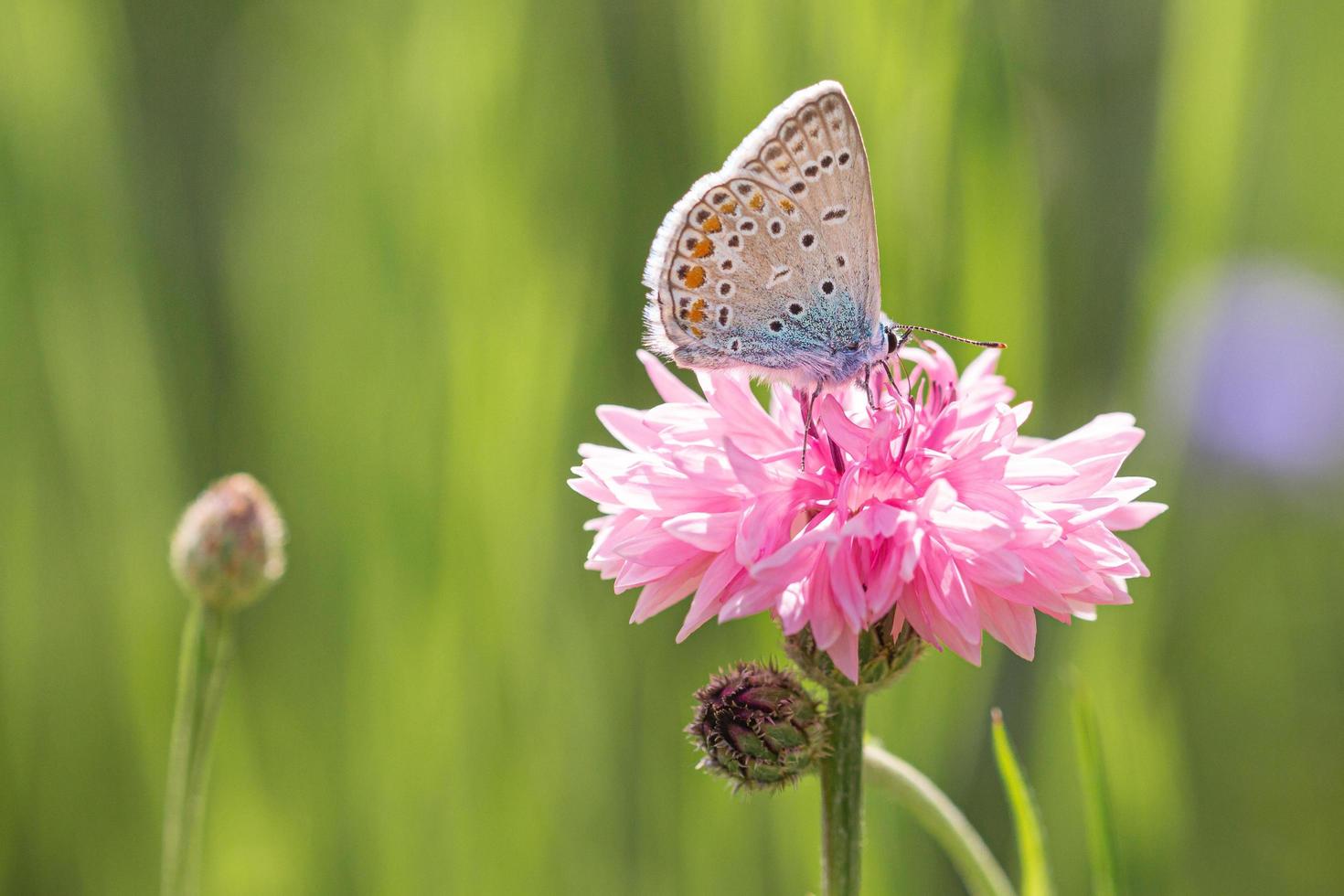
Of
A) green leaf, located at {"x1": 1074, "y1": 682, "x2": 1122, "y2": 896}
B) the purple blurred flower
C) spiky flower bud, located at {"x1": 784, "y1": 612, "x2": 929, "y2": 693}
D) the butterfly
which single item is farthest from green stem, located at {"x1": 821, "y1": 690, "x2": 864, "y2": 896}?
the purple blurred flower

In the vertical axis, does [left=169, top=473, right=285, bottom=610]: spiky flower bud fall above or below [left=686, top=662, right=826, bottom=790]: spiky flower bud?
above

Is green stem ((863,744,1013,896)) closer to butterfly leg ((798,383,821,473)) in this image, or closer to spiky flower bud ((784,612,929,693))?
spiky flower bud ((784,612,929,693))

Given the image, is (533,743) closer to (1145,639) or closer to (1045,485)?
(1145,639)

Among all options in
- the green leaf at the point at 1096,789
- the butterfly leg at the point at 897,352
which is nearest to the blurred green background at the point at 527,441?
the butterfly leg at the point at 897,352

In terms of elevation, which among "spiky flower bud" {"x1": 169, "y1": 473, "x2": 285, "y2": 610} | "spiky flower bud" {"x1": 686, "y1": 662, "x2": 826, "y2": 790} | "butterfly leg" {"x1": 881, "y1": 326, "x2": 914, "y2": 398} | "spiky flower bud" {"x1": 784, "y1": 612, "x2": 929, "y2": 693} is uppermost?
"butterfly leg" {"x1": 881, "y1": 326, "x2": 914, "y2": 398}

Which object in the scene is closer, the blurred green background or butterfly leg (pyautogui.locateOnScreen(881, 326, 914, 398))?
butterfly leg (pyautogui.locateOnScreen(881, 326, 914, 398))

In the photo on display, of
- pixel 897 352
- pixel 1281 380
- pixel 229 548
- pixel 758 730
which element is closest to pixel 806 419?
pixel 897 352

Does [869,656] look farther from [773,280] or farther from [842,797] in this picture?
[773,280]
